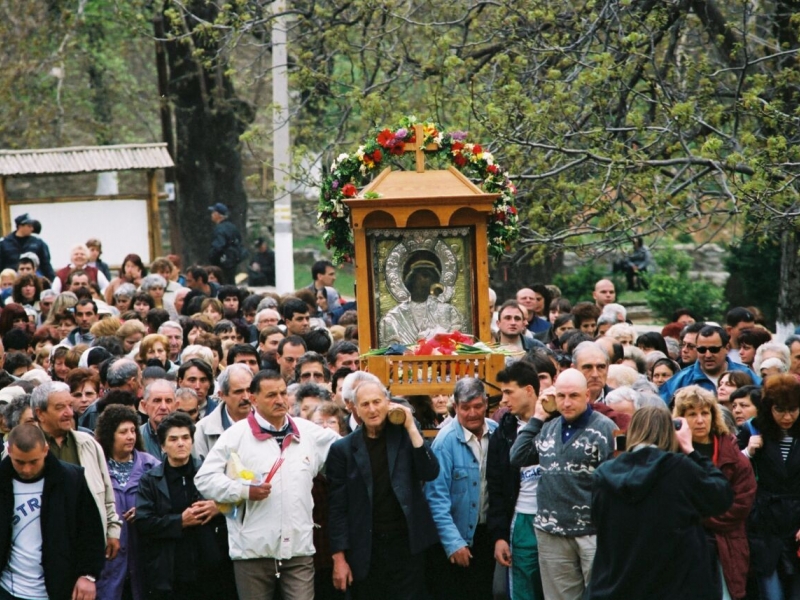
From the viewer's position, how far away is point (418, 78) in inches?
676

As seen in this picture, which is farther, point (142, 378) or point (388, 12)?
point (388, 12)

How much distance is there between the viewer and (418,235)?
39.0ft

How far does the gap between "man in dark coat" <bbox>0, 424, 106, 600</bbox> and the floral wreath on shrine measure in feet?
12.3

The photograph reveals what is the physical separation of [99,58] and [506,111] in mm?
19597

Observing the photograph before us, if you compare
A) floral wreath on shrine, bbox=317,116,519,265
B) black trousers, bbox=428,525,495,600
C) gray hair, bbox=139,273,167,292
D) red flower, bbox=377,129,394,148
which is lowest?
black trousers, bbox=428,525,495,600

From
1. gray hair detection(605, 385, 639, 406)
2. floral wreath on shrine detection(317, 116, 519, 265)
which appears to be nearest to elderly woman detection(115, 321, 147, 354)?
floral wreath on shrine detection(317, 116, 519, 265)

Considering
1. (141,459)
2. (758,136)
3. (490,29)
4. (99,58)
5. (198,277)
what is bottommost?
(141,459)

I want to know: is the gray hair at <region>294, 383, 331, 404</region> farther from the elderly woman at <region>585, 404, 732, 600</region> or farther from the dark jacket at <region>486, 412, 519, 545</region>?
the elderly woman at <region>585, 404, 732, 600</region>

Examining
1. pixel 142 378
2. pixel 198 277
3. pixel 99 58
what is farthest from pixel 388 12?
pixel 99 58

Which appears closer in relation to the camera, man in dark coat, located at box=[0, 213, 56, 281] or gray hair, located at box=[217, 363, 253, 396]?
gray hair, located at box=[217, 363, 253, 396]

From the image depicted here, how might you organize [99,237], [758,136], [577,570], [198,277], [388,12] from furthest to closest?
[99,237] < [198,277] < [388,12] < [758,136] < [577,570]

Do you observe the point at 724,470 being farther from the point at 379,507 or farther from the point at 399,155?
the point at 399,155

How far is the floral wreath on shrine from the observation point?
474 inches

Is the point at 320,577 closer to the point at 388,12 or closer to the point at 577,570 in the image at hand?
the point at 577,570
